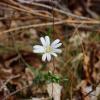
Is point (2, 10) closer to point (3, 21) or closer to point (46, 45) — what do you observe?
point (3, 21)

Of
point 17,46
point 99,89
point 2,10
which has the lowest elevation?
point 99,89

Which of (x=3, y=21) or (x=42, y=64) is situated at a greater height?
(x=3, y=21)

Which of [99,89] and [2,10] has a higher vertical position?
[2,10]

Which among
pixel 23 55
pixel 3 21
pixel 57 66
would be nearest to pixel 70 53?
pixel 57 66

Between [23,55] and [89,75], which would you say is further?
[23,55]

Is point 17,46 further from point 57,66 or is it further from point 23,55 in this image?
point 57,66

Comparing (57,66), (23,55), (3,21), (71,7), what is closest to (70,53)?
(57,66)

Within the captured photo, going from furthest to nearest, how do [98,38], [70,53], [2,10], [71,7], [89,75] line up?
[71,7], [2,10], [98,38], [70,53], [89,75]

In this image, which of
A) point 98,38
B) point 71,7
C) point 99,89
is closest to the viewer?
point 99,89

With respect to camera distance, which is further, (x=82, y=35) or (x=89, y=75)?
(x=82, y=35)
